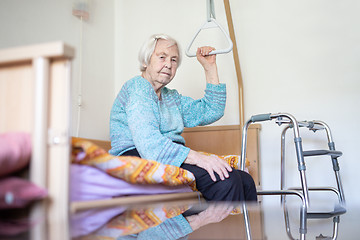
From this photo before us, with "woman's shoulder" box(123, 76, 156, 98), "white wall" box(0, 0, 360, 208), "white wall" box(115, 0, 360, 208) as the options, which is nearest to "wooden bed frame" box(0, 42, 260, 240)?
"woman's shoulder" box(123, 76, 156, 98)

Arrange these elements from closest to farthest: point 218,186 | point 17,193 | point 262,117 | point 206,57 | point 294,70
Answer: point 17,193 → point 218,186 → point 262,117 → point 206,57 → point 294,70

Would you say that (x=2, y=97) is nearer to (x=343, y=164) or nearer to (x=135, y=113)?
(x=135, y=113)

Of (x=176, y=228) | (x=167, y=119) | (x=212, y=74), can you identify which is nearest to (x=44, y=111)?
(x=176, y=228)

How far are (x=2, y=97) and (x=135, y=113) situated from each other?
2.01 feet

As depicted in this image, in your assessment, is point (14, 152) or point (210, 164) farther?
point (210, 164)

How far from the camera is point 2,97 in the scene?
83cm

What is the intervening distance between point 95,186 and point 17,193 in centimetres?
34

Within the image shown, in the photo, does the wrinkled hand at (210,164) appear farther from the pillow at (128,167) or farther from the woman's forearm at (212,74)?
the woman's forearm at (212,74)

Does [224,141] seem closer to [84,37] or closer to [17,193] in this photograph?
[84,37]

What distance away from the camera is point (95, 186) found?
1.00 metres

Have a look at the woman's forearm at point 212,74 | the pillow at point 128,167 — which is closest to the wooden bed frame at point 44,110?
the pillow at point 128,167

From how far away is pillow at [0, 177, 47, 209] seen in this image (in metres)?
0.65

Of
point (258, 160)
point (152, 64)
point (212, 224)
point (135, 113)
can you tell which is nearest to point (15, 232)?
point (212, 224)

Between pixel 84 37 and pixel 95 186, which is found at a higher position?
pixel 84 37
